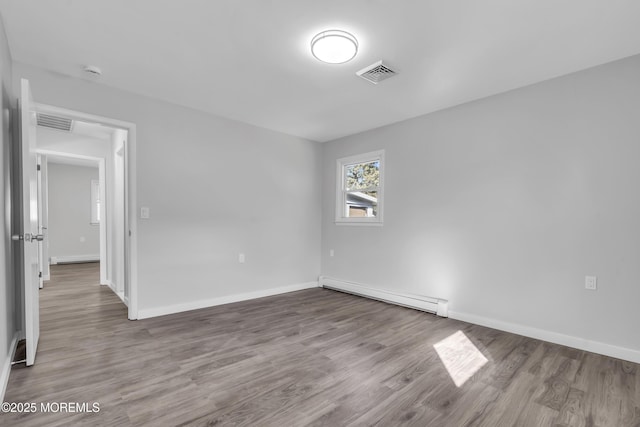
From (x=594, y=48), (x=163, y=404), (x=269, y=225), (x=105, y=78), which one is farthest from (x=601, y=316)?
(x=105, y=78)

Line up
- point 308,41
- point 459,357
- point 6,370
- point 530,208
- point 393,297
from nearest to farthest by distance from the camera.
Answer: point 6,370 → point 308,41 → point 459,357 → point 530,208 → point 393,297

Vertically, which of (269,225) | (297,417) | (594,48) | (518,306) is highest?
(594,48)

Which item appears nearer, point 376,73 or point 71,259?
point 376,73

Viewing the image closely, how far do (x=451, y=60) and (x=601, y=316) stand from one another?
2.48m

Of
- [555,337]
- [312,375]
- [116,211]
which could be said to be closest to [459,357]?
[555,337]

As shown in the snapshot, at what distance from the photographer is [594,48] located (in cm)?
230

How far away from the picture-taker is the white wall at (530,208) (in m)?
2.45

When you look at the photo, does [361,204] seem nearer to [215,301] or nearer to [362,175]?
[362,175]

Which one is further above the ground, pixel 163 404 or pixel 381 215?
pixel 381 215

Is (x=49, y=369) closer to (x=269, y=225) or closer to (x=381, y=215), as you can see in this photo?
(x=269, y=225)

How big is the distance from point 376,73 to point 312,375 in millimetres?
2533

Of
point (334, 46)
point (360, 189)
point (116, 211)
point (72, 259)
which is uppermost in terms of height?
point (334, 46)

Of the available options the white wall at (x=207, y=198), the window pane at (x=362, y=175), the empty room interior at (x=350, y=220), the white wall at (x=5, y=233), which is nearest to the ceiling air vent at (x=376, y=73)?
the empty room interior at (x=350, y=220)

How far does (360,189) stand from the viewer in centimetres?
460
